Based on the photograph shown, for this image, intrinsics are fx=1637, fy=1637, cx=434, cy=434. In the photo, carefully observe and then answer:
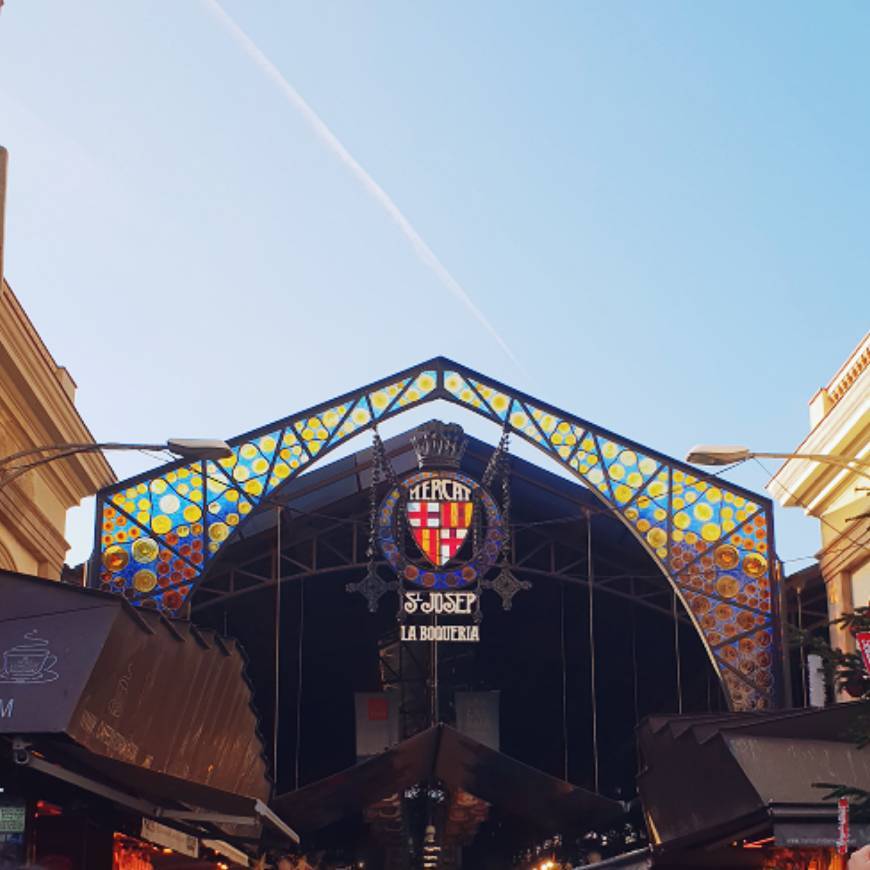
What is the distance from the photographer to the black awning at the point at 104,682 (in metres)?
14.8

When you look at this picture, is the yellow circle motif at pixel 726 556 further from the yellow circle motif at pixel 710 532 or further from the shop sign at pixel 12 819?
the shop sign at pixel 12 819

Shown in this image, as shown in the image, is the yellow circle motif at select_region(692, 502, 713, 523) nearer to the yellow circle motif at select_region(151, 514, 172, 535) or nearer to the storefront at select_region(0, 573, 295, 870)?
the yellow circle motif at select_region(151, 514, 172, 535)

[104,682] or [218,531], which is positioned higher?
[218,531]

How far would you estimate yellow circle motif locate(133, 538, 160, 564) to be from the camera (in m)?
28.1

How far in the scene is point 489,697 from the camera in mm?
41594

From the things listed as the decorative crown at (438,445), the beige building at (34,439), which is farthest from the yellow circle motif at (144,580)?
the decorative crown at (438,445)

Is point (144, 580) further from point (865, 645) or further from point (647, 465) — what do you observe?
point (865, 645)

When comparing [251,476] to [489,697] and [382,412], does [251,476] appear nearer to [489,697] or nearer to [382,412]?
[382,412]

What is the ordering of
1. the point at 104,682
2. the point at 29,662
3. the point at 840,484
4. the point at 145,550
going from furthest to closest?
the point at 145,550, the point at 840,484, the point at 104,682, the point at 29,662

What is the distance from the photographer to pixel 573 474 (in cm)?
2908

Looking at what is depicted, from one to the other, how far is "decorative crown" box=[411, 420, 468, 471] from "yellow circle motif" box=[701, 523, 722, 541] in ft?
14.9

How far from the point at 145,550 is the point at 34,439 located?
3.65 metres

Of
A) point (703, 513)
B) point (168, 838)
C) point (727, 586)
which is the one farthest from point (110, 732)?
point (703, 513)

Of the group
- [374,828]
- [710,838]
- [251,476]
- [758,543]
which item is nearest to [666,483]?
[758,543]
